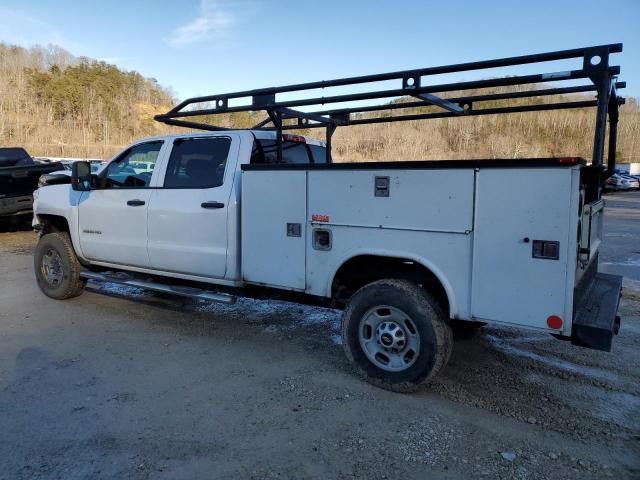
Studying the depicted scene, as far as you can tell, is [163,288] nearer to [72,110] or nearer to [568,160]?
[568,160]

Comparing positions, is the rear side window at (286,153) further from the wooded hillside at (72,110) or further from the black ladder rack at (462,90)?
the wooded hillside at (72,110)

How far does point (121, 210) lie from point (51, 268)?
1661 mm

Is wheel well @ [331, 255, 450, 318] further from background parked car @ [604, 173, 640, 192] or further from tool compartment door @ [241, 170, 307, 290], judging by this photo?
background parked car @ [604, 173, 640, 192]

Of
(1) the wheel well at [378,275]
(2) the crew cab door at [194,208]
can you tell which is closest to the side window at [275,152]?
(2) the crew cab door at [194,208]

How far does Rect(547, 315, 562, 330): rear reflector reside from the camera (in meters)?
3.20

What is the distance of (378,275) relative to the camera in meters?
4.11

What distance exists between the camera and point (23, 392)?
378 centimetres

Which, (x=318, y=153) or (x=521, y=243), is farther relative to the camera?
(x=318, y=153)

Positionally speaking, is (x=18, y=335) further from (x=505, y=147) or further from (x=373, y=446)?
(x=505, y=147)

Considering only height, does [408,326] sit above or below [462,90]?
below

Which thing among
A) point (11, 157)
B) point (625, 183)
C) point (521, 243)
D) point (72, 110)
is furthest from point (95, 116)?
point (521, 243)

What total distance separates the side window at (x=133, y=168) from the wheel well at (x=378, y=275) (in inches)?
98.6

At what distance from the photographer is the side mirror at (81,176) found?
5715 mm

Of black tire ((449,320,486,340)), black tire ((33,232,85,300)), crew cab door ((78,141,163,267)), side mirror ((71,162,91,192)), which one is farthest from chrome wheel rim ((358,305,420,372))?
Answer: black tire ((33,232,85,300))
